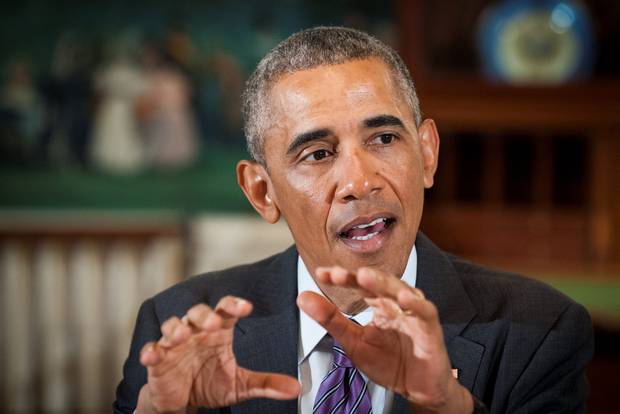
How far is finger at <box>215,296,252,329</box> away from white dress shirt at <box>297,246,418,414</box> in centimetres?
41

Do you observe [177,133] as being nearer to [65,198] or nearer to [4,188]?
[65,198]

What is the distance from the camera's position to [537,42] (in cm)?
398

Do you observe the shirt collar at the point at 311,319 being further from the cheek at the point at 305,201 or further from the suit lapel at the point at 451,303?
the cheek at the point at 305,201

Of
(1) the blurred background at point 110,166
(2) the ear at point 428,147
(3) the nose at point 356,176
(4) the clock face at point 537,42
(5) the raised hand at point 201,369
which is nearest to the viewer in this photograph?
(5) the raised hand at point 201,369

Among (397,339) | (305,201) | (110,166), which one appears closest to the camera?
(397,339)

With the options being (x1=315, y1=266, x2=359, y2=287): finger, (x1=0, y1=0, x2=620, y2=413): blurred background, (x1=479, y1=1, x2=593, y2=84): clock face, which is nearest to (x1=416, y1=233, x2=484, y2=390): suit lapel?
(x1=315, y1=266, x2=359, y2=287): finger

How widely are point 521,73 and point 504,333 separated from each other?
8.81ft

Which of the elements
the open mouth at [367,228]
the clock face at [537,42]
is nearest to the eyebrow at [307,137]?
the open mouth at [367,228]

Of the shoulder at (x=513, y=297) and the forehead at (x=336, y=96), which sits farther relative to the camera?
the shoulder at (x=513, y=297)

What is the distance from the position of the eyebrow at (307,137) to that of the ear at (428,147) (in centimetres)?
27

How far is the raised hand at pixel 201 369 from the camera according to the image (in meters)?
1.27

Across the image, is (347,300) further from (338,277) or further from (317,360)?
(338,277)

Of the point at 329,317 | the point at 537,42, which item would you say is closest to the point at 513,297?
the point at 329,317

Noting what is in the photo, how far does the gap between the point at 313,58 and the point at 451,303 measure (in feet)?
1.89
